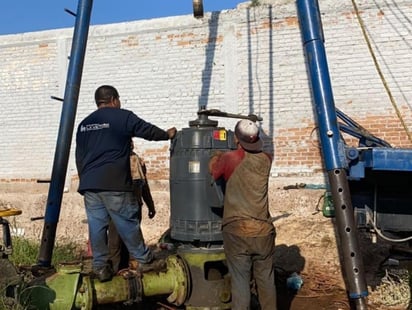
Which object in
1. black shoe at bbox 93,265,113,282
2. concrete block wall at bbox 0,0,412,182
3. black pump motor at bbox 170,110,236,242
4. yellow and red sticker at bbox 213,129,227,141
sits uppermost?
concrete block wall at bbox 0,0,412,182

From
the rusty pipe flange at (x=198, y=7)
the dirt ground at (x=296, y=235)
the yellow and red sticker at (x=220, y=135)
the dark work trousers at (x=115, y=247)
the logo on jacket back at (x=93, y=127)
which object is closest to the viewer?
the logo on jacket back at (x=93, y=127)

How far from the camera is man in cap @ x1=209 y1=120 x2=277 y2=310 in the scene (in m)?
4.80

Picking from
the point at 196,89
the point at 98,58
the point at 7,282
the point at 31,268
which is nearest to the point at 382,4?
the point at 196,89

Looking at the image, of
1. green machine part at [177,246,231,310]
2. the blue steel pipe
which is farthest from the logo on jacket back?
the blue steel pipe

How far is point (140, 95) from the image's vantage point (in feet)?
35.2

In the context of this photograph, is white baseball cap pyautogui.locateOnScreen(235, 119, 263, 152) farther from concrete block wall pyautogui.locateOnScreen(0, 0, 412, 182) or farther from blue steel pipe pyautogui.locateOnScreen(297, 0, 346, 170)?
concrete block wall pyautogui.locateOnScreen(0, 0, 412, 182)

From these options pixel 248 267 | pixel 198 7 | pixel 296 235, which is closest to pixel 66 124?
pixel 198 7

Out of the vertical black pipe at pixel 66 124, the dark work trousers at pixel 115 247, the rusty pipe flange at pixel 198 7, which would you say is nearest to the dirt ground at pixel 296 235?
the vertical black pipe at pixel 66 124

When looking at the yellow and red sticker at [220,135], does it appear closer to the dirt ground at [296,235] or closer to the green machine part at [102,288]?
the green machine part at [102,288]

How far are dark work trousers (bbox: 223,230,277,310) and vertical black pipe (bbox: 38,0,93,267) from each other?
255 centimetres

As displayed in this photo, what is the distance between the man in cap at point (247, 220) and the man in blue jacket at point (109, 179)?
0.72 meters

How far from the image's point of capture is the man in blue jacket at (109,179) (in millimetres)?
4977

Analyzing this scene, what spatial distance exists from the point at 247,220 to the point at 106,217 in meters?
1.23

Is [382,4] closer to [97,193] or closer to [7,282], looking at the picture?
[97,193]
